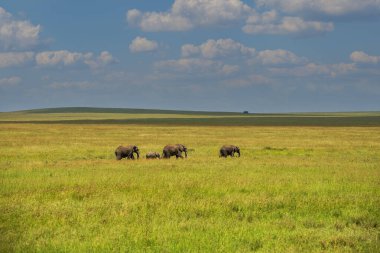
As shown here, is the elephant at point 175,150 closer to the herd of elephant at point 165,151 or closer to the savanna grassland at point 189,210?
the herd of elephant at point 165,151

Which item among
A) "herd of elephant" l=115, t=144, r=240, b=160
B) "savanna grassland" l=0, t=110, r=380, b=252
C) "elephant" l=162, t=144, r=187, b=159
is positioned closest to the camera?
"savanna grassland" l=0, t=110, r=380, b=252

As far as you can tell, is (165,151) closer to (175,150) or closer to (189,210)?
(175,150)

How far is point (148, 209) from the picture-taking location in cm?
1470

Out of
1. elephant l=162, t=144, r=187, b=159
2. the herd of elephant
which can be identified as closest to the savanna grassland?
the herd of elephant

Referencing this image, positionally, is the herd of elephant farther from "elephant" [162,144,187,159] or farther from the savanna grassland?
the savanna grassland

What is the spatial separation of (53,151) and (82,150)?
2.20 meters

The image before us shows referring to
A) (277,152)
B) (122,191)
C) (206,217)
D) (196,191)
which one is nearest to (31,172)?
(122,191)

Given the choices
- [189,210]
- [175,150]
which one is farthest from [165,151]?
[189,210]

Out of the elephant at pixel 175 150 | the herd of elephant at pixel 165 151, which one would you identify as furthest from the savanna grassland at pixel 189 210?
the elephant at pixel 175 150

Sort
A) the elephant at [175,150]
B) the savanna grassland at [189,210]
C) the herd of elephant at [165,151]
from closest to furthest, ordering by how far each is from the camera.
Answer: the savanna grassland at [189,210] < the herd of elephant at [165,151] < the elephant at [175,150]

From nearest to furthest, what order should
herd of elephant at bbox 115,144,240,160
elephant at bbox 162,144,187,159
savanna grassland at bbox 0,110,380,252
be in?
savanna grassland at bbox 0,110,380,252, herd of elephant at bbox 115,144,240,160, elephant at bbox 162,144,187,159

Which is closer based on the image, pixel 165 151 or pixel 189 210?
pixel 189 210

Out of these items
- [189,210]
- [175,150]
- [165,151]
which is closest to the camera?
[189,210]

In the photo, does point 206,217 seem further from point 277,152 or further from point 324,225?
point 277,152
